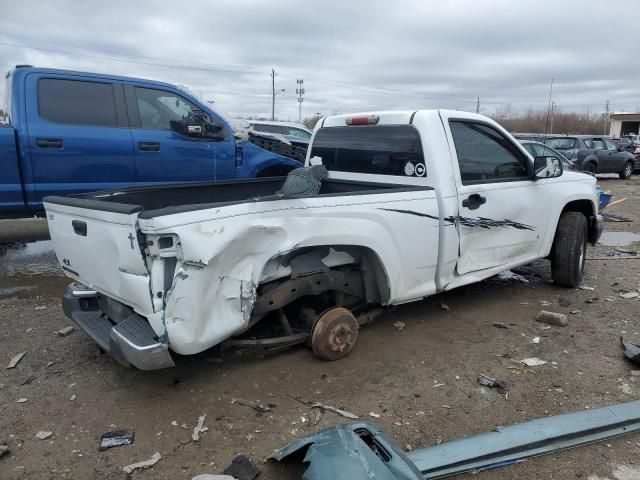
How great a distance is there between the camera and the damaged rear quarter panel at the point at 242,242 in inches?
109

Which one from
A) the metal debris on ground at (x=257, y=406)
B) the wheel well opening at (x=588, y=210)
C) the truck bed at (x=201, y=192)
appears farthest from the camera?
the wheel well opening at (x=588, y=210)

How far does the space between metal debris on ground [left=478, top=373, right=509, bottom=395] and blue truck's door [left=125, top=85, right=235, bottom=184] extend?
4571mm

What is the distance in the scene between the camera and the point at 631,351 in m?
3.97

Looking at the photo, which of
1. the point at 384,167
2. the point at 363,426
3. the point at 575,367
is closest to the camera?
the point at 363,426

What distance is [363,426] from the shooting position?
102 inches

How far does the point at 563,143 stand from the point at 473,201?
699 inches

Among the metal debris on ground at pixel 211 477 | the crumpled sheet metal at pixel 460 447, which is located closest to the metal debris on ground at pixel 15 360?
the metal debris on ground at pixel 211 477

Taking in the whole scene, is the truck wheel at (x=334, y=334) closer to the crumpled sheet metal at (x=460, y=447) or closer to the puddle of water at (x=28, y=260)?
the crumpled sheet metal at (x=460, y=447)

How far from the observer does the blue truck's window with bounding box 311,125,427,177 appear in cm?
419

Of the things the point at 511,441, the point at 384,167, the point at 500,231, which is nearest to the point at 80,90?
the point at 384,167

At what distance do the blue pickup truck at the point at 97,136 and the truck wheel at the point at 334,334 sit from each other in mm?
3745

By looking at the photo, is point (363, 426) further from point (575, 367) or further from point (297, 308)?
point (575, 367)

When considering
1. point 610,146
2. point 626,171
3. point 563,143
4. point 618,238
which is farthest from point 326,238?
point 626,171

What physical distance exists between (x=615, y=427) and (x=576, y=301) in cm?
247
